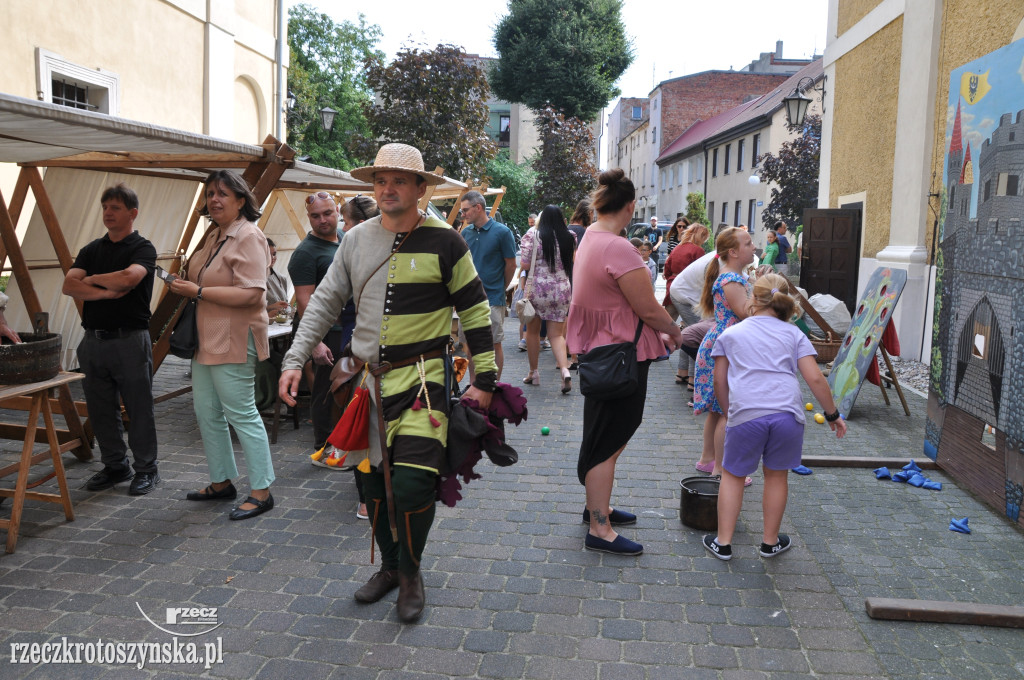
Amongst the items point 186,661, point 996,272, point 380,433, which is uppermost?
point 996,272

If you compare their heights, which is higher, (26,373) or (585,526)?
(26,373)

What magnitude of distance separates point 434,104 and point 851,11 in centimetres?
823

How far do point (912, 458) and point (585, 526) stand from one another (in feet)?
9.51

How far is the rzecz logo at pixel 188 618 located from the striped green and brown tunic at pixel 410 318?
3.02 ft

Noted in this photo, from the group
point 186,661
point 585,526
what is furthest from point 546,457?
point 186,661

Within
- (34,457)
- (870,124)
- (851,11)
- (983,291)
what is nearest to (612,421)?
(983,291)

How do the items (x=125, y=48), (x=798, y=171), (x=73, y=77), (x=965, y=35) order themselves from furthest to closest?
(x=798, y=171) → (x=125, y=48) → (x=73, y=77) → (x=965, y=35)

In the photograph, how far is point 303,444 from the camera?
6.39m

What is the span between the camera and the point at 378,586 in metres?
3.68

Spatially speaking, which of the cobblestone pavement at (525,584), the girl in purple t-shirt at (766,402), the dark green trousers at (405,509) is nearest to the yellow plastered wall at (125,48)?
the cobblestone pavement at (525,584)

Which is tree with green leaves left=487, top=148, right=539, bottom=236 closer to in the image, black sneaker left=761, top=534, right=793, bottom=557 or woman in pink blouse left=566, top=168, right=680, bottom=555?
woman in pink blouse left=566, top=168, right=680, bottom=555

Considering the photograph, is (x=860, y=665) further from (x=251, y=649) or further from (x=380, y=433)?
(x=251, y=649)

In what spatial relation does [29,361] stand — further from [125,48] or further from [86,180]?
[125,48]

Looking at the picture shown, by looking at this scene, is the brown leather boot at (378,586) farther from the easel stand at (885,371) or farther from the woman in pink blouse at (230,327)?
the easel stand at (885,371)
